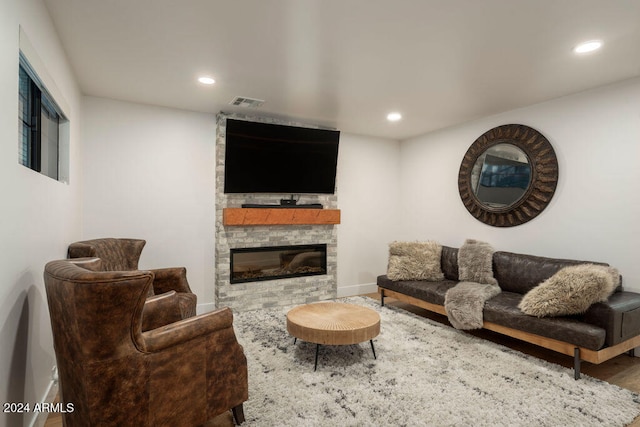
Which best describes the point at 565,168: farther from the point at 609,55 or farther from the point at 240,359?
the point at 240,359

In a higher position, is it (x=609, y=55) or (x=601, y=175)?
(x=609, y=55)

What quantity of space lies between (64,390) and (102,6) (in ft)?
7.12

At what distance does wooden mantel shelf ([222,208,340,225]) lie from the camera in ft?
14.0

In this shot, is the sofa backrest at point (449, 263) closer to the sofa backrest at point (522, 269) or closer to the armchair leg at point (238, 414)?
the sofa backrest at point (522, 269)

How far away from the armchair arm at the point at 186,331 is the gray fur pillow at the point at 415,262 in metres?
2.96

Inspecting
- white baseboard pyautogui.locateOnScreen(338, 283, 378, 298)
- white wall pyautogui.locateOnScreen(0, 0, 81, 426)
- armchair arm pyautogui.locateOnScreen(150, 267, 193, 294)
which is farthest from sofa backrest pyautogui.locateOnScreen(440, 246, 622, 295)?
white wall pyautogui.locateOnScreen(0, 0, 81, 426)

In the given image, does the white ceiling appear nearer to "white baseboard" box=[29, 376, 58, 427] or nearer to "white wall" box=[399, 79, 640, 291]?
"white wall" box=[399, 79, 640, 291]

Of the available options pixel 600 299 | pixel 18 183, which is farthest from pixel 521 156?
pixel 18 183

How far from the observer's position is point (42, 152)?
242 centimetres

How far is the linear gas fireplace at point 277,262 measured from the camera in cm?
451

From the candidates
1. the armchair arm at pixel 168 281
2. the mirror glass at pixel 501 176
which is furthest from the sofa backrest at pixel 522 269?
the armchair arm at pixel 168 281

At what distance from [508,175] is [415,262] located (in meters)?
1.54

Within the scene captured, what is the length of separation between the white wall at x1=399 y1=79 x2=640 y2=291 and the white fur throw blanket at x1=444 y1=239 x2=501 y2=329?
0.44 m

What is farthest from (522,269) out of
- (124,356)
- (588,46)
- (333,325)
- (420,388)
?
(124,356)
